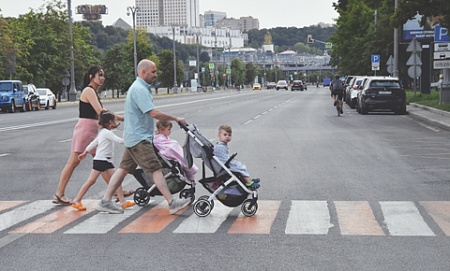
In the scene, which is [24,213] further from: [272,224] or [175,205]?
[272,224]

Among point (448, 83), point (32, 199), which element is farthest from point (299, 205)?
point (448, 83)

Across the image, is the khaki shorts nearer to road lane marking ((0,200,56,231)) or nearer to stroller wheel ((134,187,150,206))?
stroller wheel ((134,187,150,206))

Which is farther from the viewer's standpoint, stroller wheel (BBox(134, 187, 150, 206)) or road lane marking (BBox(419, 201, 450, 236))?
stroller wheel (BBox(134, 187, 150, 206))

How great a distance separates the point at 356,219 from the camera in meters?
7.45

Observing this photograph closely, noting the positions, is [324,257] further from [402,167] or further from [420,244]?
[402,167]

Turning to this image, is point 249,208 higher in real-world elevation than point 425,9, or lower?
lower

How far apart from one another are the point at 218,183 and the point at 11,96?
36.6 metres

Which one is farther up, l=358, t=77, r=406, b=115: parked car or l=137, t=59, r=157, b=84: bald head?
l=137, t=59, r=157, b=84: bald head

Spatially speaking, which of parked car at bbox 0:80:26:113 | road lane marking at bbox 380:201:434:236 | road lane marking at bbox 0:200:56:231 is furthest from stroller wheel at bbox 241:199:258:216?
parked car at bbox 0:80:26:113

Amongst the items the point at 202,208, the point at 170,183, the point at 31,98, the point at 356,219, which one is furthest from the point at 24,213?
the point at 31,98

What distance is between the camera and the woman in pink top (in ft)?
26.9

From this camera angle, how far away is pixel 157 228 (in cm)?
709

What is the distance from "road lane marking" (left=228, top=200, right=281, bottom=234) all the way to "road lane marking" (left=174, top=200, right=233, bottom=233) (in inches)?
7.3

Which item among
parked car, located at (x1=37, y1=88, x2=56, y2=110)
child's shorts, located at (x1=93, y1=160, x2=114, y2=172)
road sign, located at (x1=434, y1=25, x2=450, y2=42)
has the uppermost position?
road sign, located at (x1=434, y1=25, x2=450, y2=42)
